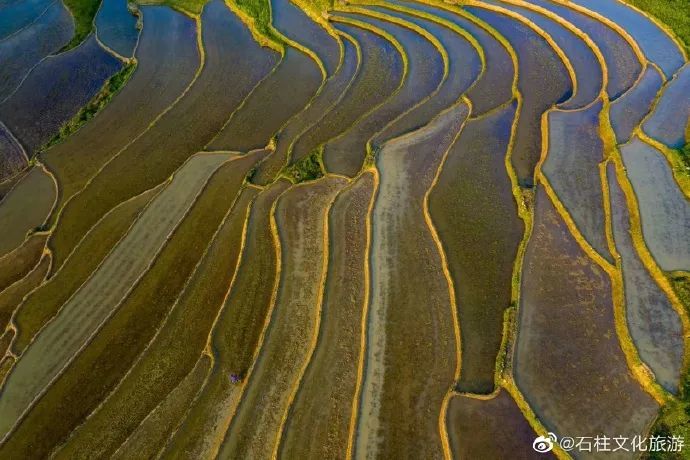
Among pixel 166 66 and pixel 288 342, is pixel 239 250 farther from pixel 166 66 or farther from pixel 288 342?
pixel 166 66

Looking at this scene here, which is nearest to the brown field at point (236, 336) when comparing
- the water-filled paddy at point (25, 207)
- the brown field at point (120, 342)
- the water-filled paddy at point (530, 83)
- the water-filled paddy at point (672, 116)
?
the brown field at point (120, 342)

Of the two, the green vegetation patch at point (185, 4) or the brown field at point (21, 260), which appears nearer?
the brown field at point (21, 260)

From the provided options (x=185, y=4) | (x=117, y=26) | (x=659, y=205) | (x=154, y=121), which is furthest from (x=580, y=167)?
A: (x=117, y=26)

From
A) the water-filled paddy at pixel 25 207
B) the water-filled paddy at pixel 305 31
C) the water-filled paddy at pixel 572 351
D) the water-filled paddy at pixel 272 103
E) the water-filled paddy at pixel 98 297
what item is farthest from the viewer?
the water-filled paddy at pixel 305 31

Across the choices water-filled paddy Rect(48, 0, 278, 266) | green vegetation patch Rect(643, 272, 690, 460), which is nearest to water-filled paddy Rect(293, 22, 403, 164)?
water-filled paddy Rect(48, 0, 278, 266)

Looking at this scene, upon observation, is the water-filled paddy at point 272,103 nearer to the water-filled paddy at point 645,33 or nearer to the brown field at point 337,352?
the brown field at point 337,352

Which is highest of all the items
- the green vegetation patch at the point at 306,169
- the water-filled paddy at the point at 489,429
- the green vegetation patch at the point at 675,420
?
the green vegetation patch at the point at 306,169

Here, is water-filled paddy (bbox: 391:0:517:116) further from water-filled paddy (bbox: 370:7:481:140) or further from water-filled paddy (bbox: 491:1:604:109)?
water-filled paddy (bbox: 491:1:604:109)
